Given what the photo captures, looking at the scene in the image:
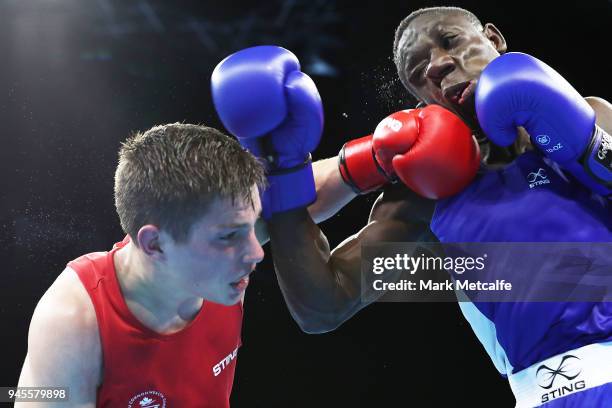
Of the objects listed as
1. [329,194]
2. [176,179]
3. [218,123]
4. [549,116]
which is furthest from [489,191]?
[218,123]

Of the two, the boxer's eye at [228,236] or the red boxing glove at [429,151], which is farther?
the red boxing glove at [429,151]

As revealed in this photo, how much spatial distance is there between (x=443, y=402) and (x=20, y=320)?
103 inches

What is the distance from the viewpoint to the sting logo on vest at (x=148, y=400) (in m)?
1.75

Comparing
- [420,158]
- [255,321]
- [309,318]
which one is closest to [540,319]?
[420,158]

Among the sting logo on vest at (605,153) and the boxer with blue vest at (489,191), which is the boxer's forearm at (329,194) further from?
the sting logo on vest at (605,153)

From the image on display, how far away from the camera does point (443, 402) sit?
4418 mm

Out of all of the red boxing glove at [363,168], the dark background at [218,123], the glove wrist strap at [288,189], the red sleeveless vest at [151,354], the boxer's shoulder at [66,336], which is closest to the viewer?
the boxer's shoulder at [66,336]

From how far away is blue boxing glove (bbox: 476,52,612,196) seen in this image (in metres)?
1.81

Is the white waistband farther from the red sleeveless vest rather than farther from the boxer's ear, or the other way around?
the boxer's ear

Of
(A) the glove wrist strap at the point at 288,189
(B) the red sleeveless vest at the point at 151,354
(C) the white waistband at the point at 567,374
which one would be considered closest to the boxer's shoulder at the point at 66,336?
(B) the red sleeveless vest at the point at 151,354

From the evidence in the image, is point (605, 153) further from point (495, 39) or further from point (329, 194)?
point (329, 194)

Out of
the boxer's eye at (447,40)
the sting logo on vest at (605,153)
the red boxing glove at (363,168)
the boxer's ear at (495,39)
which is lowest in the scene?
the red boxing glove at (363,168)

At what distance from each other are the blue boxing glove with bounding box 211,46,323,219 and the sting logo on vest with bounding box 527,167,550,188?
0.61 metres

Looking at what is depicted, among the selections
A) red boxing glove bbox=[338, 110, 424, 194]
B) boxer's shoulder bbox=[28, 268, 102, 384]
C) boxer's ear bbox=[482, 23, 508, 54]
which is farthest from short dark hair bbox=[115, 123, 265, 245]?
boxer's ear bbox=[482, 23, 508, 54]
